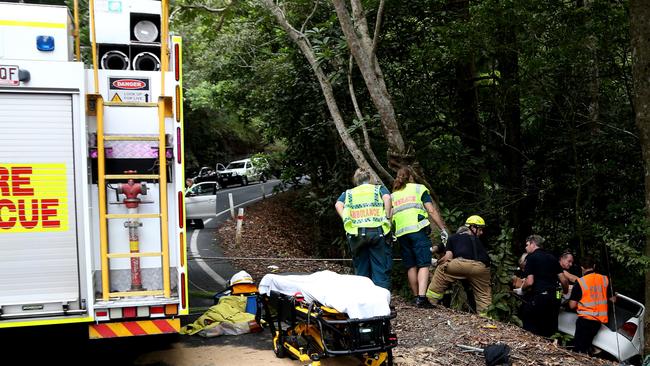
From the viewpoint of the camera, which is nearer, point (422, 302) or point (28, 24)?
point (28, 24)

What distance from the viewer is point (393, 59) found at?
13.7 m

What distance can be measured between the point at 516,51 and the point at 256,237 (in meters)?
9.78

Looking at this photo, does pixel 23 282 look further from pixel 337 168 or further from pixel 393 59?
pixel 337 168

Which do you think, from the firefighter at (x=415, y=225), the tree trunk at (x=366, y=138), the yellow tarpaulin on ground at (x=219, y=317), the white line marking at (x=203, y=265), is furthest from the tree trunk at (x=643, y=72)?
the white line marking at (x=203, y=265)

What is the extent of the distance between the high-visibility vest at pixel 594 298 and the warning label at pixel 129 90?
608 cm

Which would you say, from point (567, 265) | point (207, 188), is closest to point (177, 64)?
point (567, 265)

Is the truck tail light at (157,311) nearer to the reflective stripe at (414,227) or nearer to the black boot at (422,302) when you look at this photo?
the reflective stripe at (414,227)

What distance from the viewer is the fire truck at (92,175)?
557cm

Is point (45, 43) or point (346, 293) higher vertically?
point (45, 43)

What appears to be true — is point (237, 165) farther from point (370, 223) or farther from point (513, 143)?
point (370, 223)

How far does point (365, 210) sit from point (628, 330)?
13.1ft

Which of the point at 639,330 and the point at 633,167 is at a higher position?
the point at 633,167

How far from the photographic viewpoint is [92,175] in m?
5.93

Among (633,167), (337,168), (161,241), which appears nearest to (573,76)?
(633,167)
